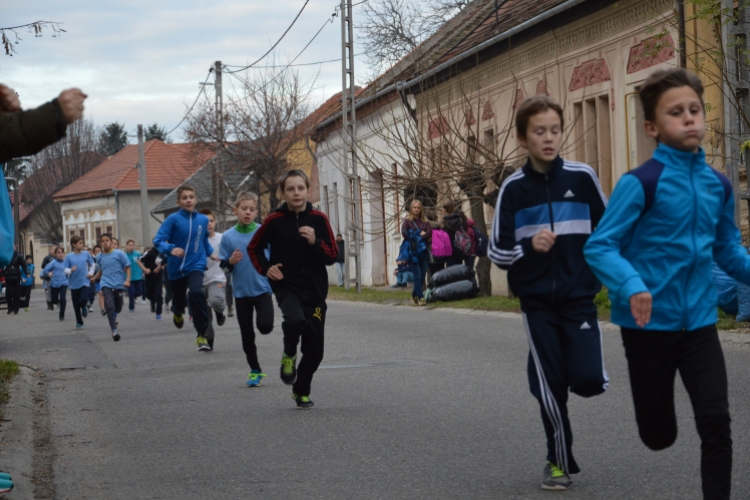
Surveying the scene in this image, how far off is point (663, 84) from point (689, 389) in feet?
3.99

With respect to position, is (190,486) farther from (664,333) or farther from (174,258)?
(174,258)

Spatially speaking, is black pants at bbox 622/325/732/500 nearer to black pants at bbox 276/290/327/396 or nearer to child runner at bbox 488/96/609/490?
child runner at bbox 488/96/609/490

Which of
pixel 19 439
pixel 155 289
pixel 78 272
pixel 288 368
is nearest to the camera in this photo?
pixel 19 439

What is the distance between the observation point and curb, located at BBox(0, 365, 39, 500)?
20.7ft

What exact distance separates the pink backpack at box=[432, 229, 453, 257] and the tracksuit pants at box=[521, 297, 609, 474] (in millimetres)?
16622

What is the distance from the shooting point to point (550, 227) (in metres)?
5.51

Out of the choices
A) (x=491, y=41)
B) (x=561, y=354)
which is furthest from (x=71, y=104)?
(x=491, y=41)

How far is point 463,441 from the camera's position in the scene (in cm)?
722

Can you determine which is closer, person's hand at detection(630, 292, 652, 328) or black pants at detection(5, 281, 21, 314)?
person's hand at detection(630, 292, 652, 328)

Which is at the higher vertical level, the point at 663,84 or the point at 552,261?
the point at 663,84

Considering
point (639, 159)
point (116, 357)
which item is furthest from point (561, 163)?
point (639, 159)

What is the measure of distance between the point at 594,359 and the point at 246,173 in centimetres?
4539

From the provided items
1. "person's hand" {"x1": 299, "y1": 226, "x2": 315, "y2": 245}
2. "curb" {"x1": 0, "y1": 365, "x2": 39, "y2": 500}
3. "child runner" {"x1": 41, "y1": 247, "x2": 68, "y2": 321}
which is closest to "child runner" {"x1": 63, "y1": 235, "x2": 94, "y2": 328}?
"child runner" {"x1": 41, "y1": 247, "x2": 68, "y2": 321}

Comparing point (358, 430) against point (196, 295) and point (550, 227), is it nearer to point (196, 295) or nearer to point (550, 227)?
point (550, 227)
